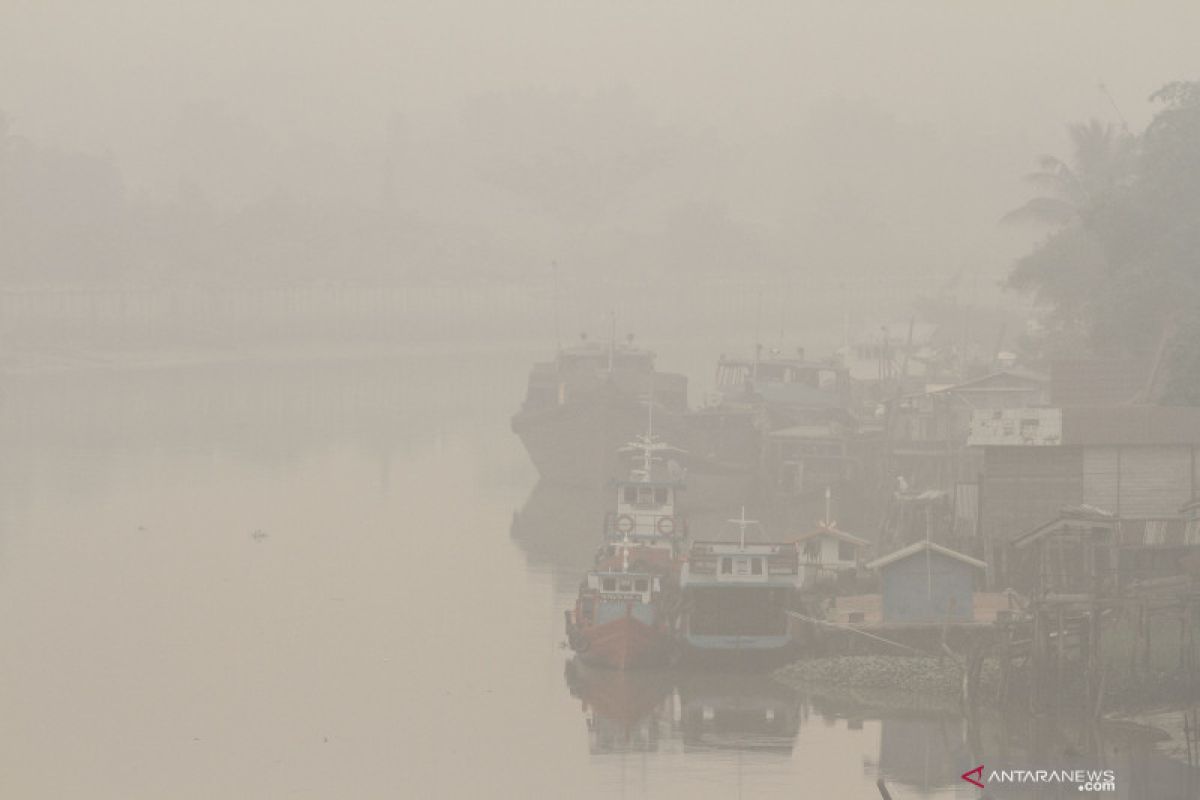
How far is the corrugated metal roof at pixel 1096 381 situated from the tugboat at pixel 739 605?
14903mm

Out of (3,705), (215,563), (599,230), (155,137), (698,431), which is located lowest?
(3,705)

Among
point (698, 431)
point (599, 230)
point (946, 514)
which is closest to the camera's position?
point (946, 514)

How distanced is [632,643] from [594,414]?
22.3 m

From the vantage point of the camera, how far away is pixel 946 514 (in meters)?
38.7

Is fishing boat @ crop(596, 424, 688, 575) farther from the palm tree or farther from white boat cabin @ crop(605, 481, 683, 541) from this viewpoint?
the palm tree

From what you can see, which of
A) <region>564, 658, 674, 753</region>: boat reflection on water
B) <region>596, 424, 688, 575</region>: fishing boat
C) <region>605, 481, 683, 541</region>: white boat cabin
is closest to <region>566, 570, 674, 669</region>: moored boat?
<region>564, 658, 674, 753</region>: boat reflection on water

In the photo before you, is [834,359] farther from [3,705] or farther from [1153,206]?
[3,705]

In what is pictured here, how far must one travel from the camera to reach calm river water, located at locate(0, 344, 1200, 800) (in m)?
28.4

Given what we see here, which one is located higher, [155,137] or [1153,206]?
[155,137]

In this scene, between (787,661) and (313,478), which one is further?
(313,478)

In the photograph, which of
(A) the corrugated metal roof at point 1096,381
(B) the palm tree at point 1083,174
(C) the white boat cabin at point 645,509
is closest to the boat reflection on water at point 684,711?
(C) the white boat cabin at point 645,509

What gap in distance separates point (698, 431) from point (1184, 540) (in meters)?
22.5

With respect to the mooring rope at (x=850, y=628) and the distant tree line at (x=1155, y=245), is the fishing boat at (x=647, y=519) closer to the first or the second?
the mooring rope at (x=850, y=628)

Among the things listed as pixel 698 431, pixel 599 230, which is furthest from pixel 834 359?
pixel 599 230
